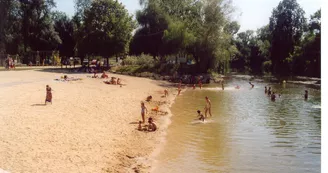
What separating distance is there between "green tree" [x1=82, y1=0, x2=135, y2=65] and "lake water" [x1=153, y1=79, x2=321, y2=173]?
2648 cm

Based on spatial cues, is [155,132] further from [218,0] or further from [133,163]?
[218,0]

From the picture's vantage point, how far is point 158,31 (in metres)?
68.7

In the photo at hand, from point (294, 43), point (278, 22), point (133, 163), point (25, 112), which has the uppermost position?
point (278, 22)

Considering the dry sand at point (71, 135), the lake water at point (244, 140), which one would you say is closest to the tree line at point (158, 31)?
the lake water at point (244, 140)

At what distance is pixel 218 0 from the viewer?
54500 mm

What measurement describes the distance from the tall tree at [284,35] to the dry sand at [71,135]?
41338 millimetres

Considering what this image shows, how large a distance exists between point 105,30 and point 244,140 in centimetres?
3981

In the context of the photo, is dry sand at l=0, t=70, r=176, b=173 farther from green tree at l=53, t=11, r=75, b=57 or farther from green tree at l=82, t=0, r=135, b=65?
green tree at l=53, t=11, r=75, b=57

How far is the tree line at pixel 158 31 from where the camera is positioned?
173 feet

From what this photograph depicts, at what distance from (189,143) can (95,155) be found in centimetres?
570

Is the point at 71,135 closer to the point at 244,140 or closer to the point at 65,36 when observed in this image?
the point at 244,140

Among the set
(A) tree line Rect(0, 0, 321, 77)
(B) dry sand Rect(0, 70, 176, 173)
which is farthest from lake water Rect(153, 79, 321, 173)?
(A) tree line Rect(0, 0, 321, 77)

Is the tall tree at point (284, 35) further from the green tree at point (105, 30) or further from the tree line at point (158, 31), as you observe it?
the green tree at point (105, 30)

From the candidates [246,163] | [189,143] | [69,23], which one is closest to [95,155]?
[189,143]
